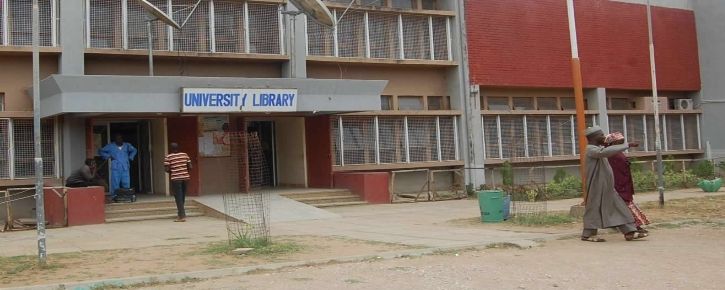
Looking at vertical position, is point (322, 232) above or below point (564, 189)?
below

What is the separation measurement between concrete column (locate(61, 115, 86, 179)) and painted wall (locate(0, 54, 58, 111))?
100cm

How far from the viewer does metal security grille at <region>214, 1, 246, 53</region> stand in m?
19.6

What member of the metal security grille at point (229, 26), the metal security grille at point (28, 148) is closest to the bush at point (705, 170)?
the metal security grille at point (229, 26)

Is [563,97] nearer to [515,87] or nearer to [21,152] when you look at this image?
[515,87]

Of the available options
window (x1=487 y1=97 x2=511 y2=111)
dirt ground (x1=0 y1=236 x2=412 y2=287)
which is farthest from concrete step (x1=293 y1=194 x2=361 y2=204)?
dirt ground (x1=0 y1=236 x2=412 y2=287)

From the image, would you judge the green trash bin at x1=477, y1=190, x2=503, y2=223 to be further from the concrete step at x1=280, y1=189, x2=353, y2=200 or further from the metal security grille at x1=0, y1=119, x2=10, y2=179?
the metal security grille at x1=0, y1=119, x2=10, y2=179

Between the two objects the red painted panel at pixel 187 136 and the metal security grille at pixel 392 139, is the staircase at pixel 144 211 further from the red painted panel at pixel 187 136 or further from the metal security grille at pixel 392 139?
the metal security grille at pixel 392 139

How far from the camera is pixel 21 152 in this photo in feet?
57.0

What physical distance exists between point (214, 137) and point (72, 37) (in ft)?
15.0

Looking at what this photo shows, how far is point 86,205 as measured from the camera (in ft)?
53.0

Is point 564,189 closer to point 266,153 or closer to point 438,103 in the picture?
point 438,103

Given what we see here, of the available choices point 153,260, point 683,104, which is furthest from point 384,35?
point 683,104

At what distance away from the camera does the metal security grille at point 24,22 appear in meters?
17.3

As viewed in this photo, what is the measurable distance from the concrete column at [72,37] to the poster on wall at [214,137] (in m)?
3.56
